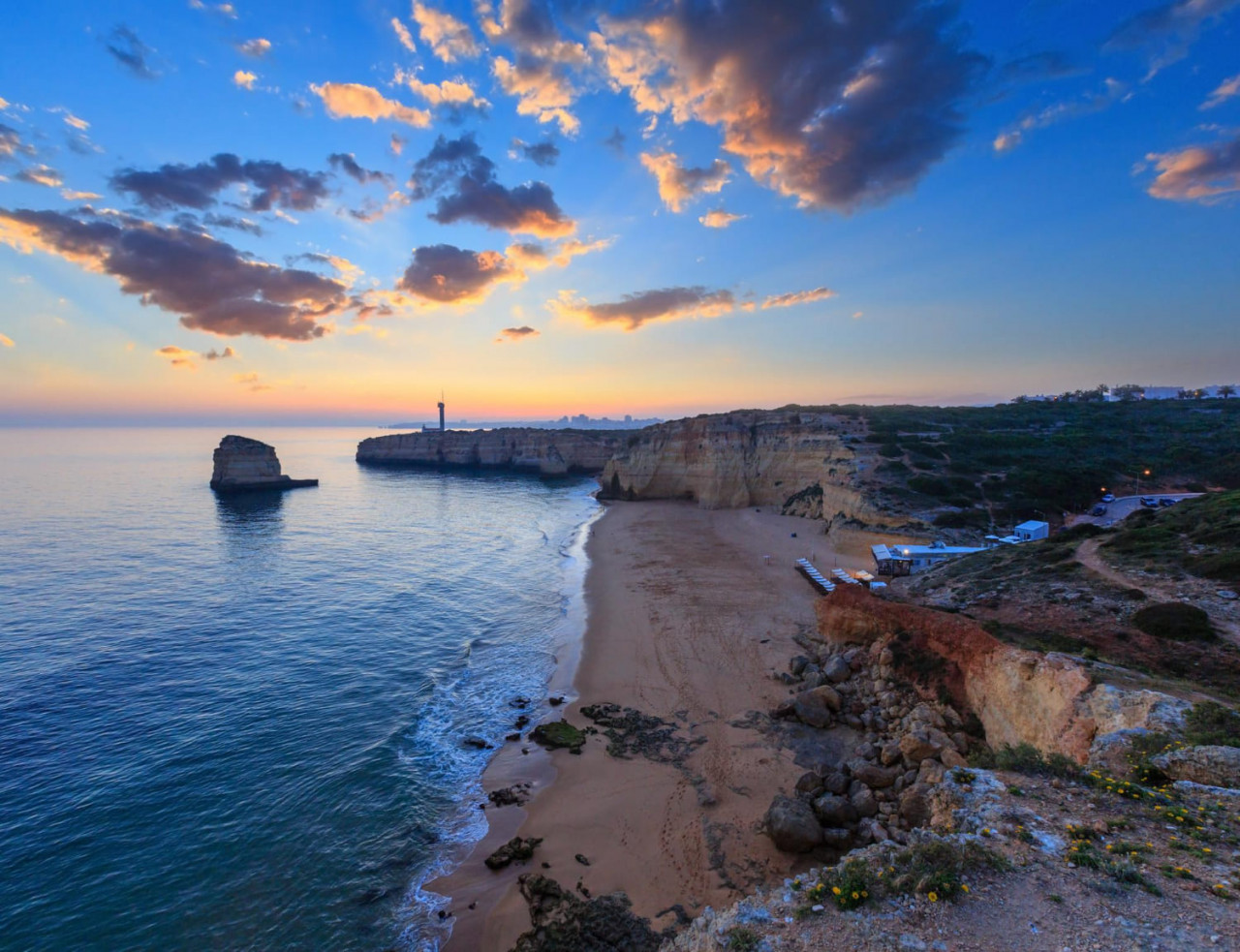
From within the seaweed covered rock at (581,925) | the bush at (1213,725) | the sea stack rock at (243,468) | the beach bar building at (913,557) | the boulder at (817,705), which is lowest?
the seaweed covered rock at (581,925)

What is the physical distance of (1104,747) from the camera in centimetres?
1045

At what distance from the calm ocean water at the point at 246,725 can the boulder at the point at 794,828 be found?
7953 millimetres

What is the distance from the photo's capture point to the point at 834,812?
12844 mm

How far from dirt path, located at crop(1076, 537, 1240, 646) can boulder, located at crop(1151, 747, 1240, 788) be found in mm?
8543

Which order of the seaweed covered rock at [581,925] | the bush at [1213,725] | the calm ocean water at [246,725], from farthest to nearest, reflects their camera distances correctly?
1. the calm ocean water at [246,725]
2. the seaweed covered rock at [581,925]
3. the bush at [1213,725]

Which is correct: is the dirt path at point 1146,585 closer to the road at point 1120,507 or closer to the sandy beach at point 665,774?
the sandy beach at point 665,774

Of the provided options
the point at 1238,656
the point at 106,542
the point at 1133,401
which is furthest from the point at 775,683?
the point at 1133,401

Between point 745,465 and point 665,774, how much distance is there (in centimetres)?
5328

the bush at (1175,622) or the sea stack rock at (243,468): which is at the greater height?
the sea stack rock at (243,468)

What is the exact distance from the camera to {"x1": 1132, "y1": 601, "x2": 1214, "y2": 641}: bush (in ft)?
50.2

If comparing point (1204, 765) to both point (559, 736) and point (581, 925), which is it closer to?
point (581, 925)

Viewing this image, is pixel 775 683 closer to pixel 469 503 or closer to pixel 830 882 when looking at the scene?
pixel 830 882

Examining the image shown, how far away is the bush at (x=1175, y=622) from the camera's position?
15305 millimetres

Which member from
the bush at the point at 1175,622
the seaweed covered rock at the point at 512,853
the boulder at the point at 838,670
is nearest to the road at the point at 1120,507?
the bush at the point at 1175,622
